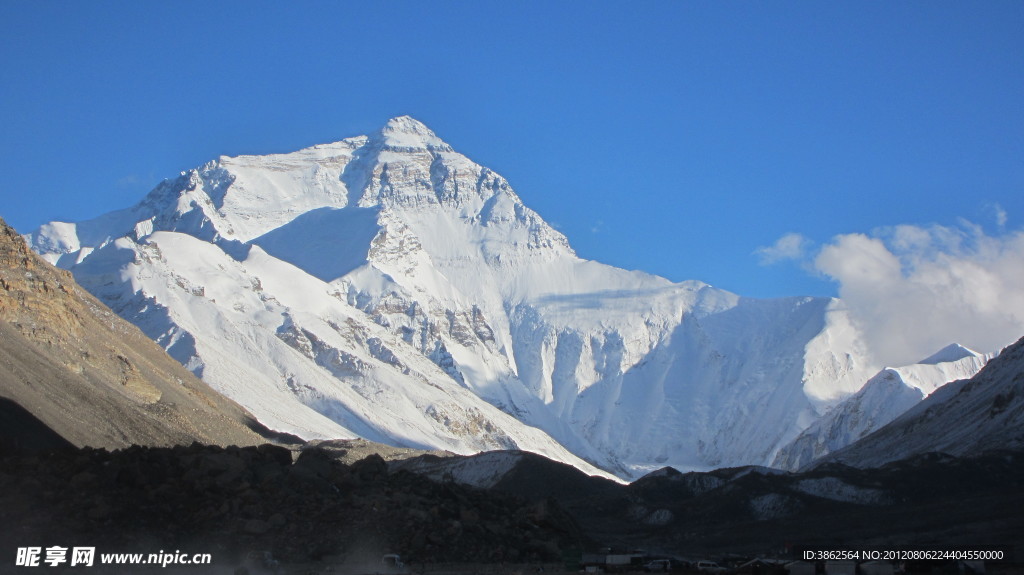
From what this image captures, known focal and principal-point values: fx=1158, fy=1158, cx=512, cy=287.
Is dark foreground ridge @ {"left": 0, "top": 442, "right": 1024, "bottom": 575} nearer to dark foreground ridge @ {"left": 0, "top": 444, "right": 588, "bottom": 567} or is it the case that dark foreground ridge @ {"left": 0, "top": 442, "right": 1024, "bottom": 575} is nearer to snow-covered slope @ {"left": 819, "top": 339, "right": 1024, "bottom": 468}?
dark foreground ridge @ {"left": 0, "top": 444, "right": 588, "bottom": 567}

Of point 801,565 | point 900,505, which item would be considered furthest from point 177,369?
point 801,565

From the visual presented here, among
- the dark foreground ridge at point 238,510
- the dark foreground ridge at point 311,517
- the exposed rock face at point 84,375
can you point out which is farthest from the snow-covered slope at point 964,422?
the exposed rock face at point 84,375

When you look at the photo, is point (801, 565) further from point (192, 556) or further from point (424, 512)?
point (192, 556)

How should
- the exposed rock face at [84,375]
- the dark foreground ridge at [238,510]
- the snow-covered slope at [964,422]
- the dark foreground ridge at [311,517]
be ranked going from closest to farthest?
the dark foreground ridge at [238,510], the dark foreground ridge at [311,517], the exposed rock face at [84,375], the snow-covered slope at [964,422]

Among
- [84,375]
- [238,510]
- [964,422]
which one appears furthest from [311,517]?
[964,422]

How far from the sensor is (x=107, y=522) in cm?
4378

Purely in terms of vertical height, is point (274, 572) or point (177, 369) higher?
point (177, 369)

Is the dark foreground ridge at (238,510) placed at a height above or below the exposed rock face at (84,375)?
below

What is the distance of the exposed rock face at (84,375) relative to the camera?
76.2 metres

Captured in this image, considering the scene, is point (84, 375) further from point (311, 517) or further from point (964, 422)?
point (964, 422)

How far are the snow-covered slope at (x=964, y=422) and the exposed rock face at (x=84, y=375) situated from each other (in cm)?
6687

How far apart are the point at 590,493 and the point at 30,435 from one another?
53736mm

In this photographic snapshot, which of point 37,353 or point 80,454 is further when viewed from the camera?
point 37,353

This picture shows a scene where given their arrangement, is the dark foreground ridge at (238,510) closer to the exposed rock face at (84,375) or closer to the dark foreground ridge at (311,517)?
the dark foreground ridge at (311,517)
